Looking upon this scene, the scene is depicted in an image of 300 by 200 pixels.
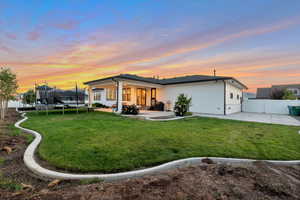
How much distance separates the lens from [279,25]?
28.2 feet

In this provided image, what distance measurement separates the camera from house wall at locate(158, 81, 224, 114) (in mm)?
11859

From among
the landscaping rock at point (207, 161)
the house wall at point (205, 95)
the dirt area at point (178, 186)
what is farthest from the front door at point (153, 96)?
the dirt area at point (178, 186)

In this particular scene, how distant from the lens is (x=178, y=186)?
2064 millimetres

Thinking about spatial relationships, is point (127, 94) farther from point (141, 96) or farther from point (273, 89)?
point (273, 89)

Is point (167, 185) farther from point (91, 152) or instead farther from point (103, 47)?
point (103, 47)

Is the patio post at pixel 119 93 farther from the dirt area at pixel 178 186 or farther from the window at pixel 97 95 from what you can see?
the window at pixel 97 95

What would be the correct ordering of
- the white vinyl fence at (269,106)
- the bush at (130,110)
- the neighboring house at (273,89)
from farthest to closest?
the neighboring house at (273,89) → the white vinyl fence at (269,106) → the bush at (130,110)

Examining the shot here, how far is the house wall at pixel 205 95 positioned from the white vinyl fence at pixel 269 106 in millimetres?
6495

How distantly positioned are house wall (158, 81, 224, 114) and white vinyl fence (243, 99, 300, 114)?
649 centimetres

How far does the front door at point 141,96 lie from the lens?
1608cm

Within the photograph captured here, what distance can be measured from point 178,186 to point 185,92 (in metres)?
12.4

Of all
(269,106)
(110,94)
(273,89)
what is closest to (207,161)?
(269,106)

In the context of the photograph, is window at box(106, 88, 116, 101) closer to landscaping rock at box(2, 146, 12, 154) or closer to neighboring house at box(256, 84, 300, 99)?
landscaping rock at box(2, 146, 12, 154)

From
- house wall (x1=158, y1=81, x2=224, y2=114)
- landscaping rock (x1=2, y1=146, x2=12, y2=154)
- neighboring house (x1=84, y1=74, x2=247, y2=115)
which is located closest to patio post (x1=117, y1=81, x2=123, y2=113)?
neighboring house (x1=84, y1=74, x2=247, y2=115)
